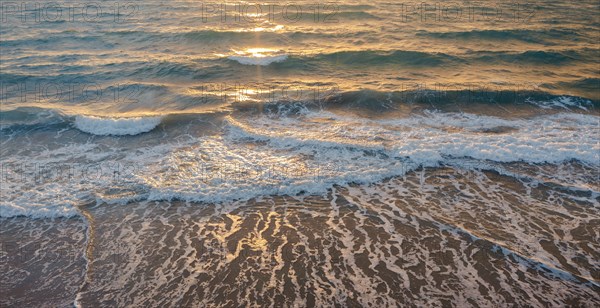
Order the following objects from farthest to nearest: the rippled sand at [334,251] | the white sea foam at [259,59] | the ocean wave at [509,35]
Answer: the ocean wave at [509,35] → the white sea foam at [259,59] → the rippled sand at [334,251]

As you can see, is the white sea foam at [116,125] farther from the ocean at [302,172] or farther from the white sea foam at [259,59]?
the white sea foam at [259,59]

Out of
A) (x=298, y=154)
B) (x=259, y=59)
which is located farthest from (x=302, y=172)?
(x=259, y=59)

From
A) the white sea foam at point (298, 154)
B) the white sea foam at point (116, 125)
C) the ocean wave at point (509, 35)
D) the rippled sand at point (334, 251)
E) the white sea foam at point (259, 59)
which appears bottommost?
the rippled sand at point (334, 251)

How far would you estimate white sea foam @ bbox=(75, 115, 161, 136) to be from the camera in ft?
36.4

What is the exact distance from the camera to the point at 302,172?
29.2 feet

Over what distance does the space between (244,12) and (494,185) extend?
56.9ft

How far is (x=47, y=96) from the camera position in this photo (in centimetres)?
1383

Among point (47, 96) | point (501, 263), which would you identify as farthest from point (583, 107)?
point (47, 96)

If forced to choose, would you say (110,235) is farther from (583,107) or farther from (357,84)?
(583,107)

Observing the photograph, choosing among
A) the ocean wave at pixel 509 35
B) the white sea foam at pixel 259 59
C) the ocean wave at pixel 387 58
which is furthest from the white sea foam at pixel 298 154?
the ocean wave at pixel 509 35

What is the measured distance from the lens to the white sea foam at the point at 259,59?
16062mm

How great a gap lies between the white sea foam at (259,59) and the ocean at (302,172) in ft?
0.35

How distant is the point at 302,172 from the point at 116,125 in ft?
17.6

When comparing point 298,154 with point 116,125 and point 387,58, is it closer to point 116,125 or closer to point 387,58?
point 116,125
